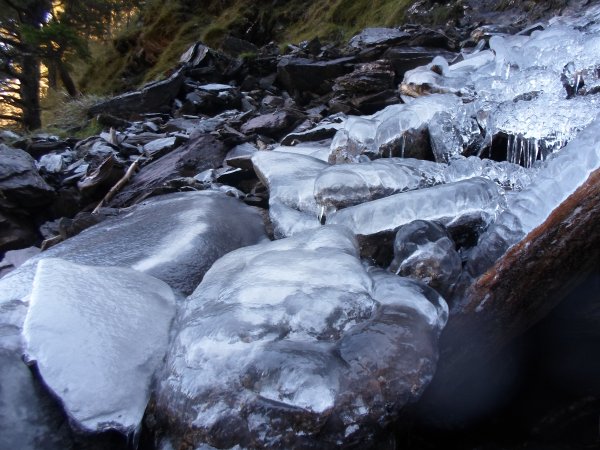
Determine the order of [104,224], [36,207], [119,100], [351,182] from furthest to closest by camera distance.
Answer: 1. [119,100]
2. [36,207]
3. [104,224]
4. [351,182]

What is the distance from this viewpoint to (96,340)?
1534 mm

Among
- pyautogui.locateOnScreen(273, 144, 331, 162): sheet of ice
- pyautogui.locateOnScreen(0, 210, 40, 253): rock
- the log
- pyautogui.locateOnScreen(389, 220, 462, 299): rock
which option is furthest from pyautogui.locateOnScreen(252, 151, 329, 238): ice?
pyautogui.locateOnScreen(0, 210, 40, 253): rock

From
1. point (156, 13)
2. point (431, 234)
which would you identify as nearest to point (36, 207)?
point (431, 234)

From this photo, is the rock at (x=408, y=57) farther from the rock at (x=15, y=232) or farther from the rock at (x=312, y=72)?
the rock at (x=15, y=232)

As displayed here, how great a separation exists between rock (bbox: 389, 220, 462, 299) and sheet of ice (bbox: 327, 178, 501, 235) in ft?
0.45

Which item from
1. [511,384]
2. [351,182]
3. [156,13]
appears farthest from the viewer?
[156,13]

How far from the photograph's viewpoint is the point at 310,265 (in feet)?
5.56

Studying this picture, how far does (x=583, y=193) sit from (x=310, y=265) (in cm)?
79

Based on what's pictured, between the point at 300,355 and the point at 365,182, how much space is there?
1.22 metres

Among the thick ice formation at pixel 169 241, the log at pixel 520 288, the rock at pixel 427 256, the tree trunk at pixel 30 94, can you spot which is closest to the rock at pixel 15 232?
the thick ice formation at pixel 169 241

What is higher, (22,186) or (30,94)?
(22,186)

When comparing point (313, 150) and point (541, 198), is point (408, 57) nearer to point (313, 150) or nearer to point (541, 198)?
point (313, 150)

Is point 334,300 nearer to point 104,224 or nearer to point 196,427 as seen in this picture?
point 196,427

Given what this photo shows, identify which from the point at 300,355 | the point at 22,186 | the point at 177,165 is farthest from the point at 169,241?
the point at 22,186
